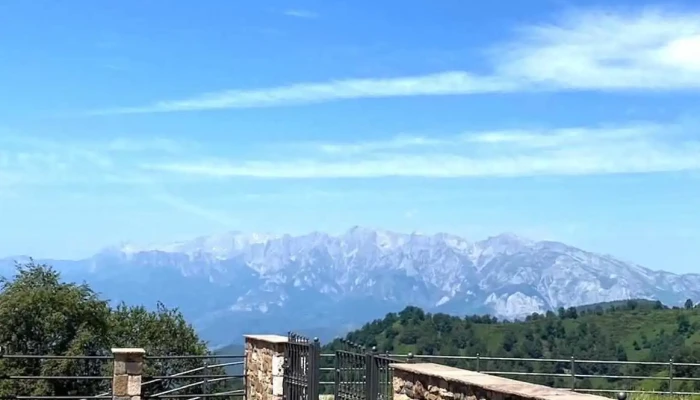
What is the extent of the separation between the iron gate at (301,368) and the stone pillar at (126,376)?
248 centimetres

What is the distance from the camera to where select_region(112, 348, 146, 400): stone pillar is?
1329cm

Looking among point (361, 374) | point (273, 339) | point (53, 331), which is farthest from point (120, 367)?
point (53, 331)

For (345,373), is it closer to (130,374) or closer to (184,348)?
(130,374)

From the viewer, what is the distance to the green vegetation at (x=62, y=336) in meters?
22.1

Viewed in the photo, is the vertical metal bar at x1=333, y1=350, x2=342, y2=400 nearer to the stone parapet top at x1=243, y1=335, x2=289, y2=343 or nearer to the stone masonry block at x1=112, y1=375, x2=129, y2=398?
the stone parapet top at x1=243, y1=335, x2=289, y2=343

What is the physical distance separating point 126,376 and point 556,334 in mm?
51368

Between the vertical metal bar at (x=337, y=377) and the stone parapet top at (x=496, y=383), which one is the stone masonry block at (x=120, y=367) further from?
the stone parapet top at (x=496, y=383)

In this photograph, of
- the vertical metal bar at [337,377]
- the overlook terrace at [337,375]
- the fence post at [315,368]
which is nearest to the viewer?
the overlook terrace at [337,375]

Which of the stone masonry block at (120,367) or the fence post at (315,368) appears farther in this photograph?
the stone masonry block at (120,367)

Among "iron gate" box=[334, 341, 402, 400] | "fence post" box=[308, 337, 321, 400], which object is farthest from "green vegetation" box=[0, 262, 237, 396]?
"iron gate" box=[334, 341, 402, 400]

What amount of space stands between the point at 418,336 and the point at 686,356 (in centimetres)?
2228

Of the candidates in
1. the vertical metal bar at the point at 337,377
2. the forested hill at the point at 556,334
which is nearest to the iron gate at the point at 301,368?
the vertical metal bar at the point at 337,377

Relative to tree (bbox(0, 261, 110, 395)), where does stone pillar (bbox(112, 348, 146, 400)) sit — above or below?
below

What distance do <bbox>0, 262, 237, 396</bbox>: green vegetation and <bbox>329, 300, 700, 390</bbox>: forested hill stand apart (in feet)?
82.9
